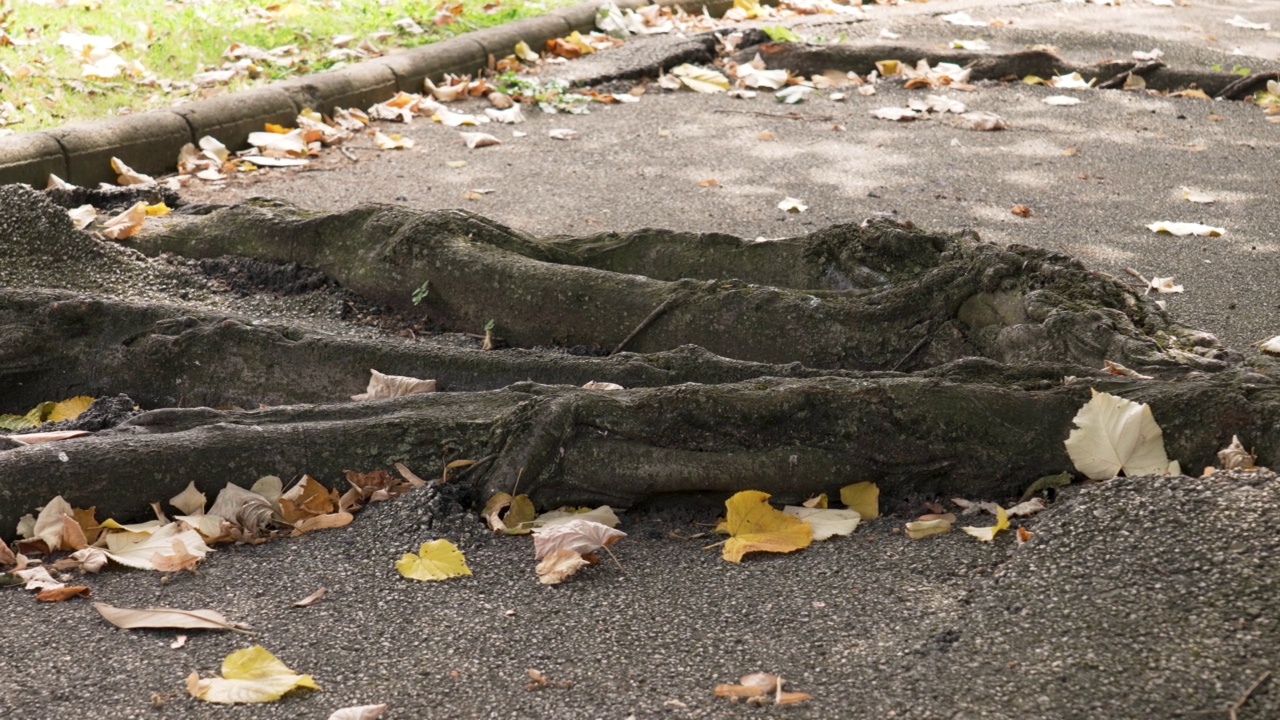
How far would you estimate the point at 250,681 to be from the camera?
81.1 inches

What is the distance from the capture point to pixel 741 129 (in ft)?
21.2

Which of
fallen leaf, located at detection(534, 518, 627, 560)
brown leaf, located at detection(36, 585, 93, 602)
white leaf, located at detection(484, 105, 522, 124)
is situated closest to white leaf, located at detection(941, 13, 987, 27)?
white leaf, located at detection(484, 105, 522, 124)

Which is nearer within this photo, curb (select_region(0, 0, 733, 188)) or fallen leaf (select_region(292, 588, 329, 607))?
fallen leaf (select_region(292, 588, 329, 607))

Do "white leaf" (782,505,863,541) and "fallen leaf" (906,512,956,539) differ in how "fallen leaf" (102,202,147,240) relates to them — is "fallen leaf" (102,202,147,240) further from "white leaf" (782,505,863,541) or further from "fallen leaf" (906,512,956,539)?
"fallen leaf" (906,512,956,539)

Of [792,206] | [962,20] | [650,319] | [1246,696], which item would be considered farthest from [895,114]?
[1246,696]

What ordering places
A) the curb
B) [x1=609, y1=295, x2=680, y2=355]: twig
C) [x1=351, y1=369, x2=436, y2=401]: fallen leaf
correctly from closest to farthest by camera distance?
[x1=351, y1=369, x2=436, y2=401]: fallen leaf < [x1=609, y1=295, x2=680, y2=355]: twig < the curb

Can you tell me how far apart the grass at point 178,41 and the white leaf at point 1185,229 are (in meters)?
4.43

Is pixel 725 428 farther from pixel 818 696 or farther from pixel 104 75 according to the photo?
pixel 104 75

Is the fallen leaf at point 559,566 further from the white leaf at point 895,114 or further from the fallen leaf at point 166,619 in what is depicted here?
the white leaf at point 895,114

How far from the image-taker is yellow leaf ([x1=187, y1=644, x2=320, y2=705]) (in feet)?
6.64

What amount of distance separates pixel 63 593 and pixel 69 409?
3.37 feet

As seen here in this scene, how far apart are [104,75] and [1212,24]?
24.9 ft

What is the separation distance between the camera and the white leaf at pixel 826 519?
2547 mm

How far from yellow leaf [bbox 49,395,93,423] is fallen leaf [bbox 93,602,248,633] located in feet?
3.73
